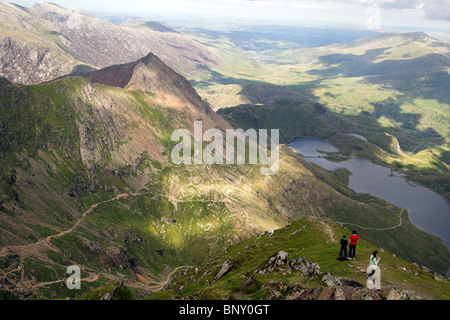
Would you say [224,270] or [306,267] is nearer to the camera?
[306,267]

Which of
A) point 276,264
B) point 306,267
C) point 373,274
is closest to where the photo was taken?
point 373,274

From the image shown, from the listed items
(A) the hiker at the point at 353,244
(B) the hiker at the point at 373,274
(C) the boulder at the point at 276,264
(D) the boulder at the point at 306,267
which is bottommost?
(C) the boulder at the point at 276,264

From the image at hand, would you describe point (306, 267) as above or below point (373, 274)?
below

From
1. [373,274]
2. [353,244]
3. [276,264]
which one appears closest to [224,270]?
[276,264]

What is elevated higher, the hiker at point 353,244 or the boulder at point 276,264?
the hiker at point 353,244

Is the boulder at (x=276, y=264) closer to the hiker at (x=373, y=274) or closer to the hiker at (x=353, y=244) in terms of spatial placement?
the hiker at (x=353, y=244)

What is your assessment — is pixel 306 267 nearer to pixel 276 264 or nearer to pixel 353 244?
pixel 276 264

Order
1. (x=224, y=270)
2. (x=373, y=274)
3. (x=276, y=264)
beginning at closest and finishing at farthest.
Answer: (x=373, y=274) < (x=276, y=264) < (x=224, y=270)

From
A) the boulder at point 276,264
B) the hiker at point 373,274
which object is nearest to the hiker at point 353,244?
the hiker at point 373,274

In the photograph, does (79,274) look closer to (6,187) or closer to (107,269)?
(107,269)

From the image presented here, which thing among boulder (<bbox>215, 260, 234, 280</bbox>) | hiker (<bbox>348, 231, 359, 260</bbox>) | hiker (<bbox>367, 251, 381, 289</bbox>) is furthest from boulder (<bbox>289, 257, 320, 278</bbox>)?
boulder (<bbox>215, 260, 234, 280</bbox>)
